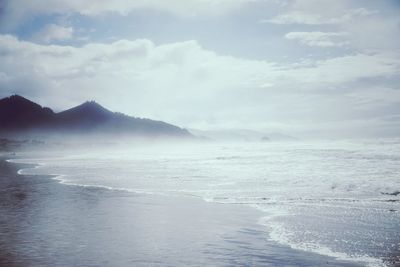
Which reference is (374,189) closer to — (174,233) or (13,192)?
(174,233)

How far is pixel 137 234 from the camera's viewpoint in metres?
13.1

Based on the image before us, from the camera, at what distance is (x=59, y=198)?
21.1 metres

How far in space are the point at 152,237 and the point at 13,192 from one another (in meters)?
14.5

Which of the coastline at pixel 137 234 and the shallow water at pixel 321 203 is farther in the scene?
the shallow water at pixel 321 203

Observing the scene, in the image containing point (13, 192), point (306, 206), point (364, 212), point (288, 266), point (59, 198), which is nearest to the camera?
point (288, 266)

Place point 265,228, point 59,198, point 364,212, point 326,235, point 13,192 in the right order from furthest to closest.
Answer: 1. point 13,192
2. point 59,198
3. point 364,212
4. point 265,228
5. point 326,235

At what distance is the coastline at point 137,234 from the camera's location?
10.3 metres

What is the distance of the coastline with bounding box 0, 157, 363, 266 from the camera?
Answer: 33.9 ft

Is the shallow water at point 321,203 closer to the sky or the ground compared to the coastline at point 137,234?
closer to the sky

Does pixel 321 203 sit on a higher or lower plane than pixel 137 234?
higher

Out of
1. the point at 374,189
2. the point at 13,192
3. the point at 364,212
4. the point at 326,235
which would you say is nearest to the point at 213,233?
the point at 326,235

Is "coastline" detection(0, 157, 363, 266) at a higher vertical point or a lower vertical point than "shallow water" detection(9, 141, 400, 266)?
lower

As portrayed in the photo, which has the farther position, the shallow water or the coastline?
the shallow water

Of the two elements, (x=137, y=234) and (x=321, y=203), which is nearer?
(x=137, y=234)
